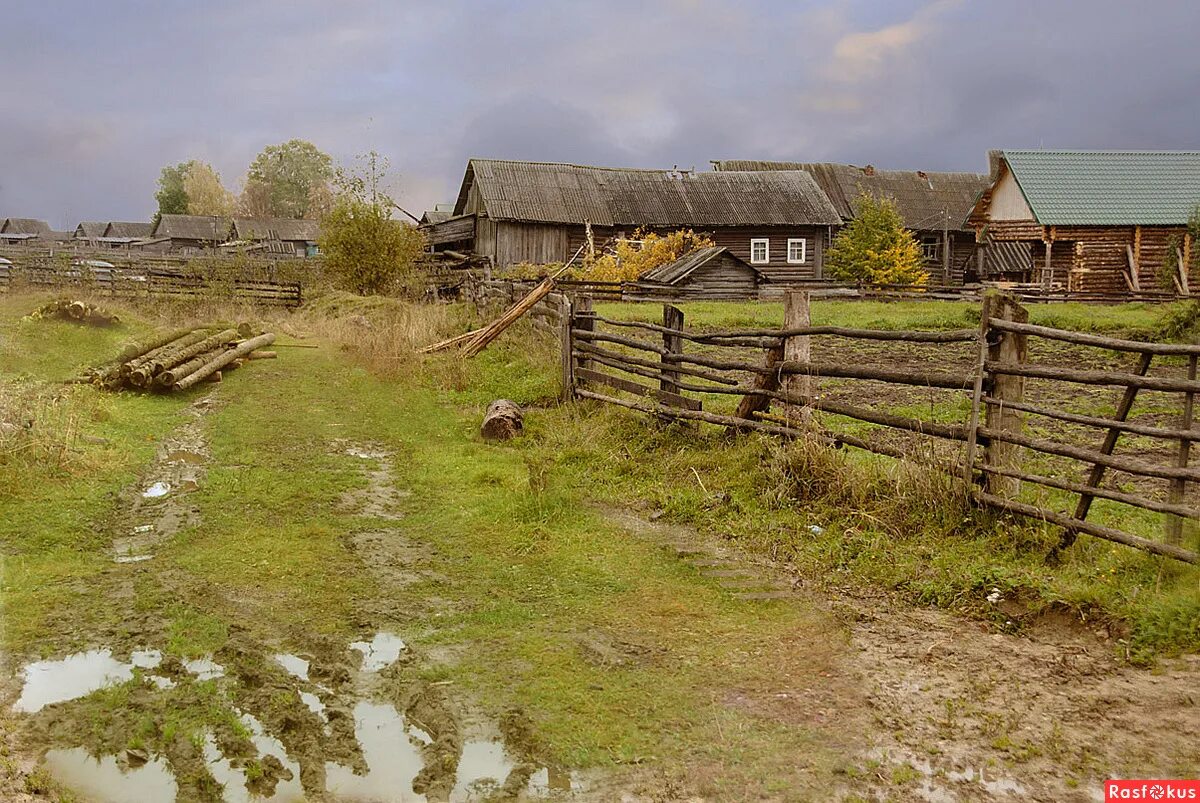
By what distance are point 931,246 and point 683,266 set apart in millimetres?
18986

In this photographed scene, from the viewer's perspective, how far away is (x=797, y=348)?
26.2ft

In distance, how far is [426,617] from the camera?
5285 millimetres

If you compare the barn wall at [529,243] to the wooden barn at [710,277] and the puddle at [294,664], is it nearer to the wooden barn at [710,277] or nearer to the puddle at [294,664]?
the wooden barn at [710,277]

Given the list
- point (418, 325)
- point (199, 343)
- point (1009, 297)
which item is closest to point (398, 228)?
point (418, 325)

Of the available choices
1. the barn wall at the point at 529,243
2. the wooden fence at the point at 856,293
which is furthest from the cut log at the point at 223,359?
the barn wall at the point at 529,243

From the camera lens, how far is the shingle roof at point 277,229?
6581 cm

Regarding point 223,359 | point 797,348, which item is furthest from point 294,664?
point 223,359

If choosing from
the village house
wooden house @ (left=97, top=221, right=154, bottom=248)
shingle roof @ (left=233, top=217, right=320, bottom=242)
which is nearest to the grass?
the village house

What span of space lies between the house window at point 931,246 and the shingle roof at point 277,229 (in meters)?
43.2

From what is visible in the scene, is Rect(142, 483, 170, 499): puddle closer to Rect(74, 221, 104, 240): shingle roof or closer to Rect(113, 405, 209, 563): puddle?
Rect(113, 405, 209, 563): puddle

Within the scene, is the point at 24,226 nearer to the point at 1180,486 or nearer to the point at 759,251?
the point at 759,251

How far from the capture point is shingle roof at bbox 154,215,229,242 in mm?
67062

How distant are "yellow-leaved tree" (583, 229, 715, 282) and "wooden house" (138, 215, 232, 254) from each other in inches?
1662

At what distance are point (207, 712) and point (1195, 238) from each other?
3503 centimetres
